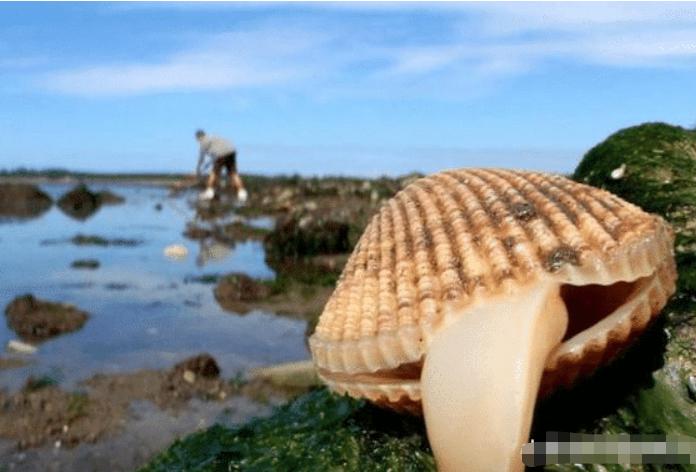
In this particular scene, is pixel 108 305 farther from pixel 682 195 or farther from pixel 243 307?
pixel 682 195

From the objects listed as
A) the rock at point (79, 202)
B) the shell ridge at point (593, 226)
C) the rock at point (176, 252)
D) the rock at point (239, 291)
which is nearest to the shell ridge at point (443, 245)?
the shell ridge at point (593, 226)

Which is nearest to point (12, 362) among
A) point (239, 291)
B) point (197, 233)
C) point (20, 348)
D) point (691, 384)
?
point (20, 348)

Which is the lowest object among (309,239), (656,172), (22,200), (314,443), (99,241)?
(22,200)

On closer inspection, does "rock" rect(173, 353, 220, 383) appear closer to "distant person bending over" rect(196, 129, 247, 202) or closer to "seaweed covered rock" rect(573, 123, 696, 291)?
"seaweed covered rock" rect(573, 123, 696, 291)

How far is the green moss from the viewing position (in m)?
3.05

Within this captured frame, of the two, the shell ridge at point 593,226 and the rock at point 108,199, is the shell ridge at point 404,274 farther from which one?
the rock at point 108,199

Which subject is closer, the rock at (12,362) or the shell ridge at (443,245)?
the shell ridge at (443,245)

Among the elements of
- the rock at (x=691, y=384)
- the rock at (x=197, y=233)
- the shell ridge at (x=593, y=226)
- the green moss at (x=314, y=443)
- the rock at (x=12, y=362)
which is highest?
the shell ridge at (x=593, y=226)

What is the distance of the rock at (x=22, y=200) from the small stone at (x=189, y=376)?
103 ft

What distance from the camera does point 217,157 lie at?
108 ft

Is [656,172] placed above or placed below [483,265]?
above

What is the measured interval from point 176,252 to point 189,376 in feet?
36.3

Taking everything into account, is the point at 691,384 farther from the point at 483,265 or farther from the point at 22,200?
the point at 22,200

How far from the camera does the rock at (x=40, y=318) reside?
37.0 feet
